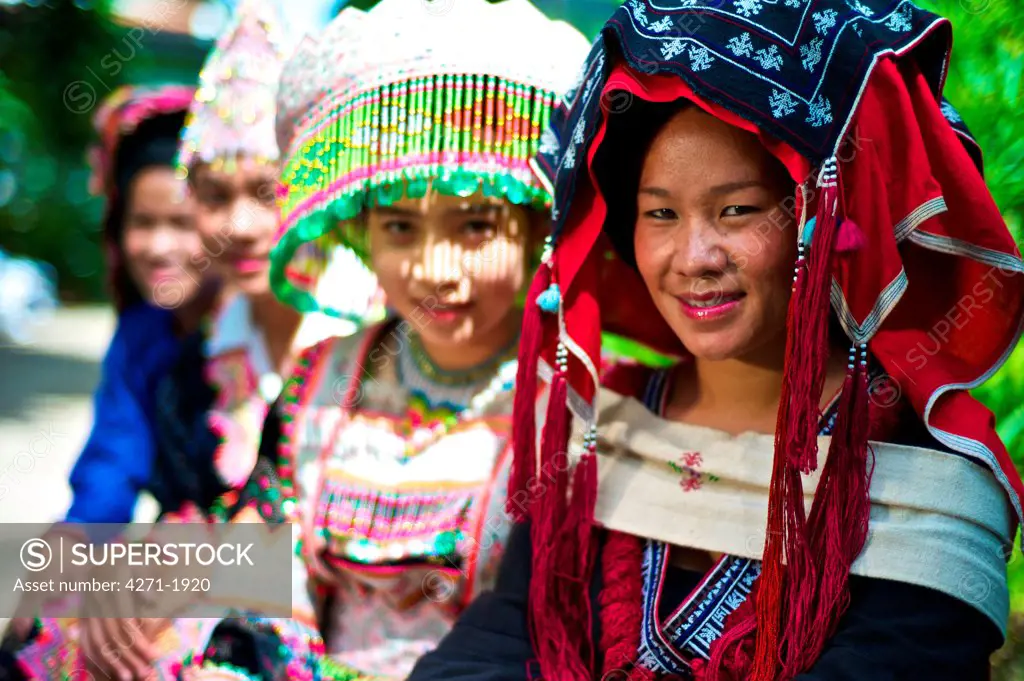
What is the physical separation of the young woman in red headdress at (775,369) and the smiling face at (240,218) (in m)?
1.35

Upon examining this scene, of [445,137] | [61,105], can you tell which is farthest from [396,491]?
[61,105]

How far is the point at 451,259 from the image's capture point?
199 cm

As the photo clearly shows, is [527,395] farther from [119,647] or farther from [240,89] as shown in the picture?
[240,89]

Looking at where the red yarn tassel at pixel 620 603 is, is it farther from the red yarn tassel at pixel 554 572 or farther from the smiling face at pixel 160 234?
the smiling face at pixel 160 234

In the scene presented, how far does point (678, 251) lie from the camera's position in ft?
5.21

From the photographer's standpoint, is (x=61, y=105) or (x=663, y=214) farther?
(x=61, y=105)

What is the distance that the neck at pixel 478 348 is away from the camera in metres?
2.18

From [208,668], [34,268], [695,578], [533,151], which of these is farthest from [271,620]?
[34,268]

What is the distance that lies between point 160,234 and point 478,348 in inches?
60.0

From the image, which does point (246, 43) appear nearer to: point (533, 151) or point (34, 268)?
point (533, 151)

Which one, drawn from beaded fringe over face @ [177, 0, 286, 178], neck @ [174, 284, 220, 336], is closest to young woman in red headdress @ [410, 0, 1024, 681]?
beaded fringe over face @ [177, 0, 286, 178]

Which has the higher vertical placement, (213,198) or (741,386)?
(213,198)

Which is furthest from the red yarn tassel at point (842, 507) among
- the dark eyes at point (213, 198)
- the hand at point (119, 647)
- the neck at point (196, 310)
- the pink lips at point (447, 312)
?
the neck at point (196, 310)

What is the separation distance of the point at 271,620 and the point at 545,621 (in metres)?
0.68
